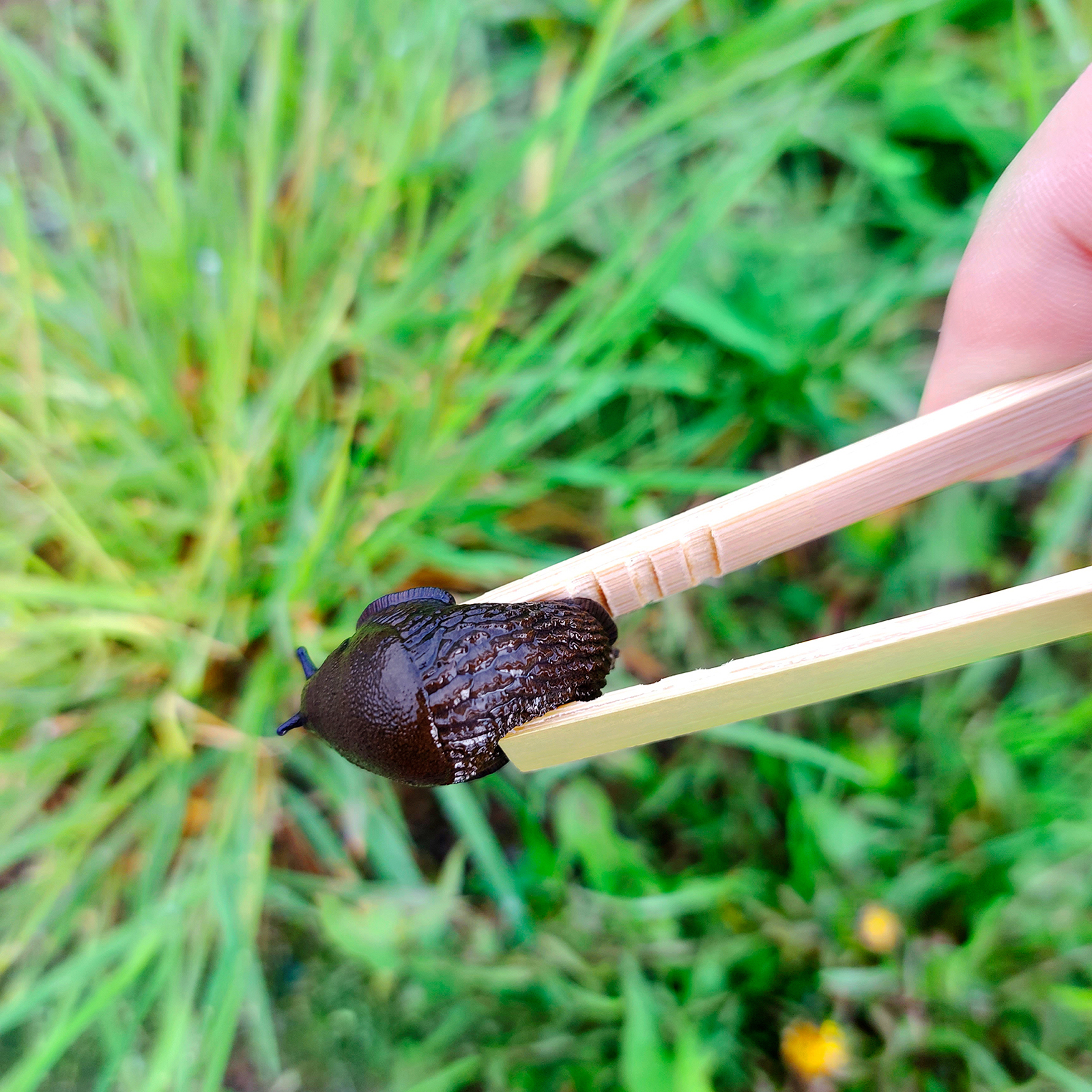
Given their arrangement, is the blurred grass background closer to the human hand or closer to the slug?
the human hand

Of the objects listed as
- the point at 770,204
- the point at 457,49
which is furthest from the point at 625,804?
the point at 457,49

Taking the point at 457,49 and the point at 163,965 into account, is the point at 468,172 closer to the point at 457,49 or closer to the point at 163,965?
the point at 457,49

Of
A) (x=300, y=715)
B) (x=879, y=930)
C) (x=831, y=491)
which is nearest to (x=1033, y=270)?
(x=831, y=491)

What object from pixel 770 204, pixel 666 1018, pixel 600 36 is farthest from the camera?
pixel 770 204

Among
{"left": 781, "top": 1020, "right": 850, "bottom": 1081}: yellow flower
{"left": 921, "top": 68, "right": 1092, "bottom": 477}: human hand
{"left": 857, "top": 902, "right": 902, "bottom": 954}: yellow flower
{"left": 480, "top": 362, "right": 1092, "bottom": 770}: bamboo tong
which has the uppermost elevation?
{"left": 921, "top": 68, "right": 1092, "bottom": 477}: human hand

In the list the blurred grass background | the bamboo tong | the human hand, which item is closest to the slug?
the bamboo tong

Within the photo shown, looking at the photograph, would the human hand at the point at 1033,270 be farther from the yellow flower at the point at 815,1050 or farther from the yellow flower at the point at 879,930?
the yellow flower at the point at 815,1050
